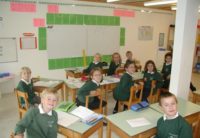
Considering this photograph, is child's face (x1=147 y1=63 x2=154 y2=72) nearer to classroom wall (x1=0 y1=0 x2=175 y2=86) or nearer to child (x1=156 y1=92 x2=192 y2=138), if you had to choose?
child (x1=156 y1=92 x2=192 y2=138)

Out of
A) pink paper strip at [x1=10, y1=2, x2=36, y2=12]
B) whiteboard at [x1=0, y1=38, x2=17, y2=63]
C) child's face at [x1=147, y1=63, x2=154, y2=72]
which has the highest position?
pink paper strip at [x1=10, y1=2, x2=36, y2=12]

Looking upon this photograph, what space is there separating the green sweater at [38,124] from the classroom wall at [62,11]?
377cm

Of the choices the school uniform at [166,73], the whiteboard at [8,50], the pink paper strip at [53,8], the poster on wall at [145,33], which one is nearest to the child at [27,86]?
the whiteboard at [8,50]

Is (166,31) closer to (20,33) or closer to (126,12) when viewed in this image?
(126,12)

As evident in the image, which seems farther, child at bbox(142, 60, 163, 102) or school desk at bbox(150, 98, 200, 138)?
child at bbox(142, 60, 163, 102)

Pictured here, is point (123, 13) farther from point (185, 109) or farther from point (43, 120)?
point (43, 120)

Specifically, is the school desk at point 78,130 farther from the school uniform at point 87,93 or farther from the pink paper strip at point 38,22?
the pink paper strip at point 38,22

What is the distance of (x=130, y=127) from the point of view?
8.02ft

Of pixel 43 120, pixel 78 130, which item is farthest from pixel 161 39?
pixel 43 120

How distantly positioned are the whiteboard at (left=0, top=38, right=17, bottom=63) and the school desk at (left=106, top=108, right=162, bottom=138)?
4032 millimetres

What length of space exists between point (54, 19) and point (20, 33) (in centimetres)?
107

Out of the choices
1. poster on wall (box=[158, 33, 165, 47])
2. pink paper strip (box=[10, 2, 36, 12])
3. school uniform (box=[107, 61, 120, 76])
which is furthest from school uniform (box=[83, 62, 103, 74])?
poster on wall (box=[158, 33, 165, 47])

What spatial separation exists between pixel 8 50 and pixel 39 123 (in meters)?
→ 3.82

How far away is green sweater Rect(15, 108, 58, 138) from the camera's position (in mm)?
2303
